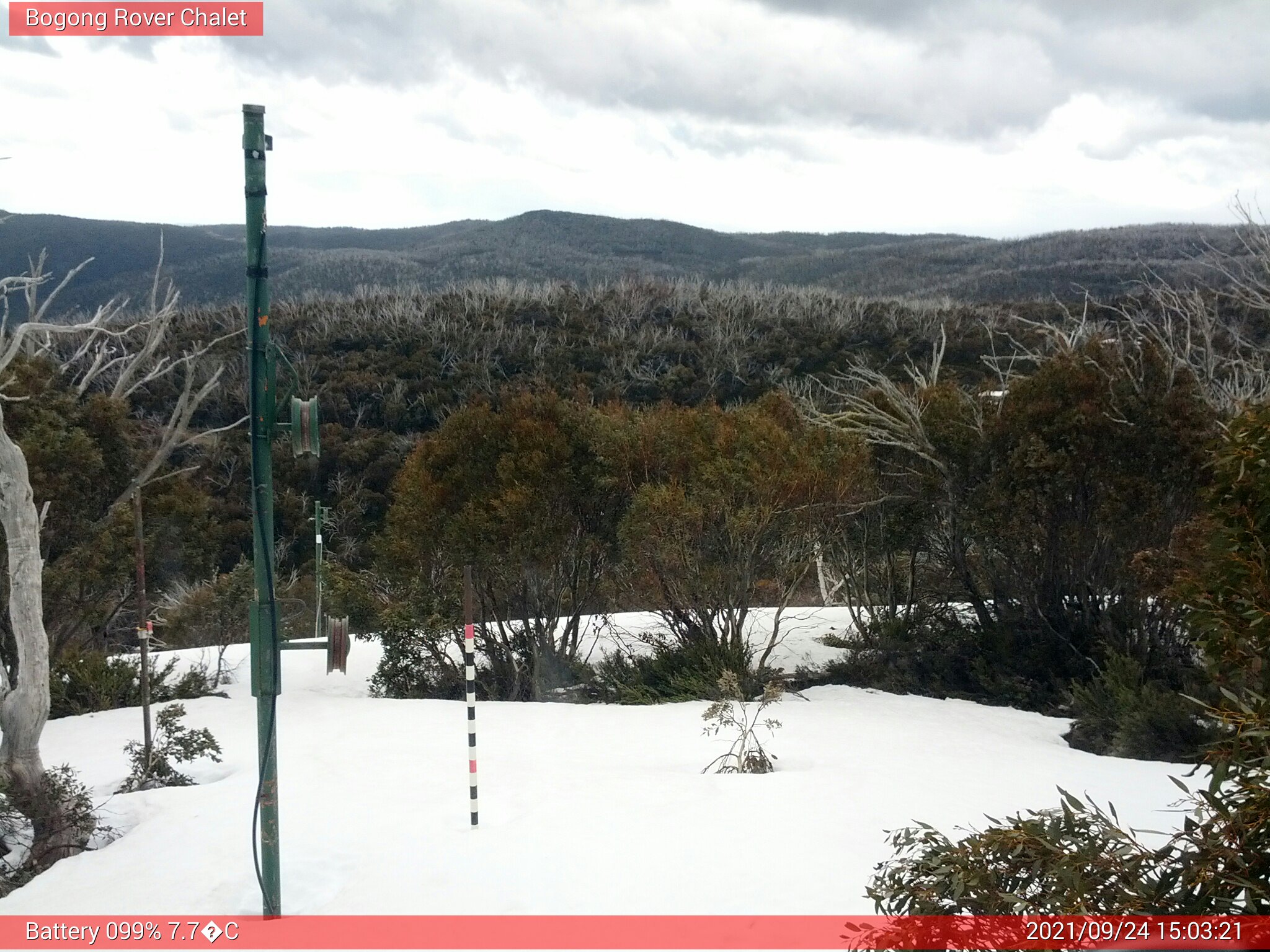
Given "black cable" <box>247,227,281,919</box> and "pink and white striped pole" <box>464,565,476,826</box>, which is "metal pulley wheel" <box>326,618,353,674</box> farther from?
"black cable" <box>247,227,281,919</box>

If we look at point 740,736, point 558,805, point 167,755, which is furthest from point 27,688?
point 740,736

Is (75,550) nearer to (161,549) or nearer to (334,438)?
(161,549)

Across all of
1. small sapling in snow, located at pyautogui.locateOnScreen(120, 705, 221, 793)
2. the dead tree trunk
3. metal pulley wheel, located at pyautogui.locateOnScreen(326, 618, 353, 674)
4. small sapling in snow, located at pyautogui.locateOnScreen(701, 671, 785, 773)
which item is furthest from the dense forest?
the dead tree trunk

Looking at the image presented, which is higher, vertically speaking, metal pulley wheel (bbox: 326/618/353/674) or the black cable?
the black cable

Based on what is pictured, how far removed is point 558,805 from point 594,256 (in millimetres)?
72842

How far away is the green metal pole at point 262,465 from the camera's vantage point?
4543mm

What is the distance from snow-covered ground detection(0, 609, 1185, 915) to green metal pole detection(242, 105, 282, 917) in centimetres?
88

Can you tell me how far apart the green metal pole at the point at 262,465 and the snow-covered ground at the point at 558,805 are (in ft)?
2.90

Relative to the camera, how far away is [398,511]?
42.9 ft

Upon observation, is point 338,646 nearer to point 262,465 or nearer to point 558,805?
point 558,805

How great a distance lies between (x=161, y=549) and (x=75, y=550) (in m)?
2.37

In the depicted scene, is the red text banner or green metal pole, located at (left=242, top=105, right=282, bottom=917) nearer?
the red text banner

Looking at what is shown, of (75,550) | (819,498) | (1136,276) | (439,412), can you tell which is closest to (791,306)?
(1136,276)

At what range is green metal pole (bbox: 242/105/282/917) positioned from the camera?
4.54 meters
